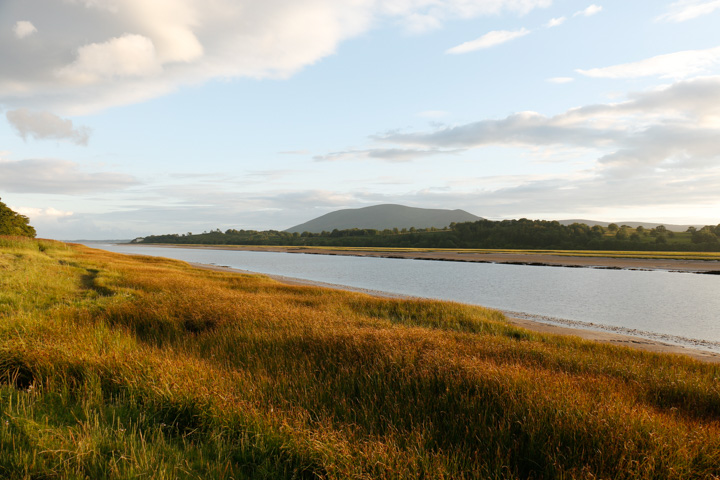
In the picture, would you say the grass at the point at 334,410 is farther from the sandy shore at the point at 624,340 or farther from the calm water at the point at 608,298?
the calm water at the point at 608,298

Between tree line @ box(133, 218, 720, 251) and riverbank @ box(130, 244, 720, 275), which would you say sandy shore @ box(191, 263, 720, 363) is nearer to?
riverbank @ box(130, 244, 720, 275)

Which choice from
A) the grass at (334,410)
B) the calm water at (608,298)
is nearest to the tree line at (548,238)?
the calm water at (608,298)

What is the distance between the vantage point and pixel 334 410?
201 inches

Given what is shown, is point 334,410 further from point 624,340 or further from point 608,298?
point 608,298

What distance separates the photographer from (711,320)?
22641 mm

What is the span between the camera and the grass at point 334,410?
378 centimetres

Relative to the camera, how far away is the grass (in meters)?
3.78

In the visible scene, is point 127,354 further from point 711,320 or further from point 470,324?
point 711,320

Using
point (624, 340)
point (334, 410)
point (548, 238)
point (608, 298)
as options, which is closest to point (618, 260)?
point (608, 298)

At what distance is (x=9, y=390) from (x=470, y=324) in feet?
45.4

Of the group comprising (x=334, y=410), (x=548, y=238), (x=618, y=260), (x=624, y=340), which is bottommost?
(x=624, y=340)

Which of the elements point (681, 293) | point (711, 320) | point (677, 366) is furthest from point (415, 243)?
point (677, 366)

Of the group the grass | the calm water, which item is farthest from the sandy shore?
the grass

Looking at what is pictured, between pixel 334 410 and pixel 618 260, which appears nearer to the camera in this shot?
pixel 334 410
